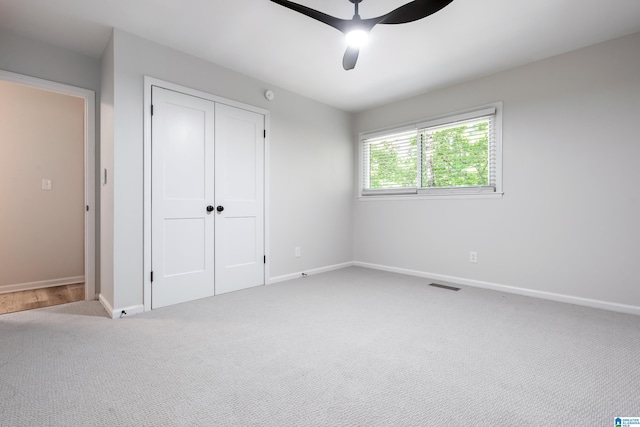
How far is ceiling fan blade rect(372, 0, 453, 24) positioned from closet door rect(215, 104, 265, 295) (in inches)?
77.9

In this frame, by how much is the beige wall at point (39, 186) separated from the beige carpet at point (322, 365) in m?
1.23

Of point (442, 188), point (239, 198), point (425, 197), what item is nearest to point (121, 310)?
point (239, 198)

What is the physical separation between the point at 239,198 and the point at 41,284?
104 inches

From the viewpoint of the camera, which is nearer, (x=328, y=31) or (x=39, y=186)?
(x=328, y=31)

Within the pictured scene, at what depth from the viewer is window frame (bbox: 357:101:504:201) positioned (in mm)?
3439

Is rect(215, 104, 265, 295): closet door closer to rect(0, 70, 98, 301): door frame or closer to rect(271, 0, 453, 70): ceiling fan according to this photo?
rect(0, 70, 98, 301): door frame

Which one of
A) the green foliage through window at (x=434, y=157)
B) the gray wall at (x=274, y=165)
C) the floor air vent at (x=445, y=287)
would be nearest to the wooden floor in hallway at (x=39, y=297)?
the gray wall at (x=274, y=165)

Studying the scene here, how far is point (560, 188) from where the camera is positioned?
3029mm

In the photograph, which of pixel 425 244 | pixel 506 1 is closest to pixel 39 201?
pixel 425 244

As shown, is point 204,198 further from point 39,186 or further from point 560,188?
point 560,188

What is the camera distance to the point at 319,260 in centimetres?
443

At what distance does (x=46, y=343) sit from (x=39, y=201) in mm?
2407

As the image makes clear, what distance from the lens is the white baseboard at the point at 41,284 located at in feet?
11.4

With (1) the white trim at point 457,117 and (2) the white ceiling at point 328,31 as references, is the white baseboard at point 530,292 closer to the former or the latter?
(1) the white trim at point 457,117
